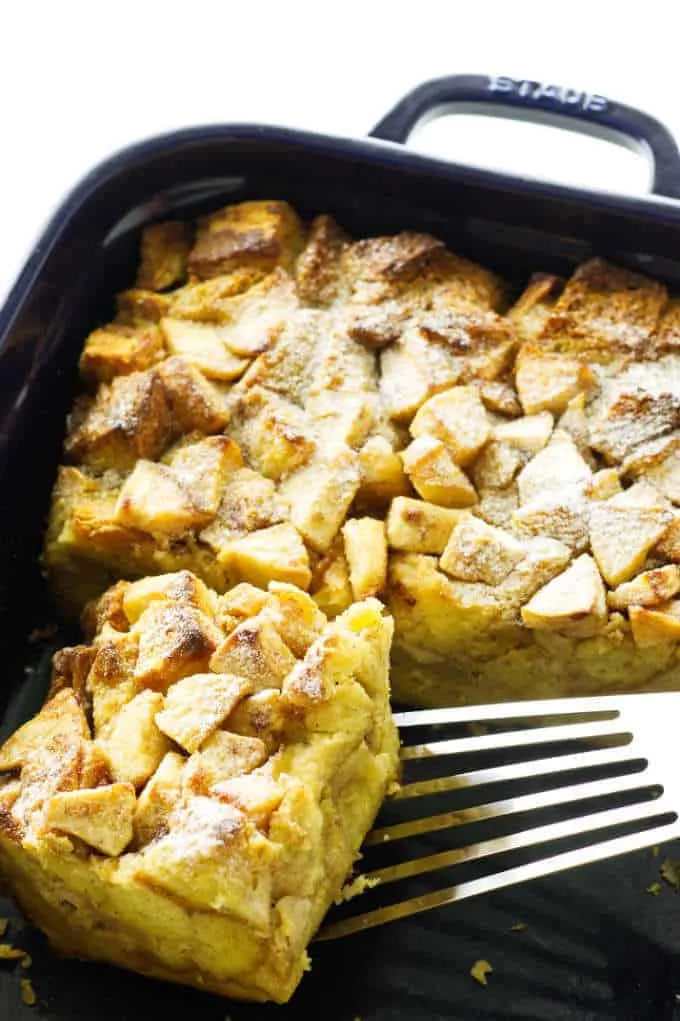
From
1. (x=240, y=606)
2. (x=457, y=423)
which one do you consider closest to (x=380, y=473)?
(x=457, y=423)

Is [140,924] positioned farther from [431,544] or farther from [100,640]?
[431,544]

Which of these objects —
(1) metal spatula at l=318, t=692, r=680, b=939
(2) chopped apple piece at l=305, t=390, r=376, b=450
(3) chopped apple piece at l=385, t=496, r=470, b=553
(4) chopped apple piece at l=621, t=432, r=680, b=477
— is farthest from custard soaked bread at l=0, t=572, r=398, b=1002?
(4) chopped apple piece at l=621, t=432, r=680, b=477

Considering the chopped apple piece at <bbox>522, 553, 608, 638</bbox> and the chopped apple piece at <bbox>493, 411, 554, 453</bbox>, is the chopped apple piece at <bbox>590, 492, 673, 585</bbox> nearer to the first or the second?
the chopped apple piece at <bbox>522, 553, 608, 638</bbox>

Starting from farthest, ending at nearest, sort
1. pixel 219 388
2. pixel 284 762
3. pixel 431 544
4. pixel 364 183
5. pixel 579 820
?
pixel 364 183 < pixel 219 388 < pixel 431 544 < pixel 579 820 < pixel 284 762

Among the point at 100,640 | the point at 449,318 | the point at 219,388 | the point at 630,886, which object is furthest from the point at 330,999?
the point at 449,318

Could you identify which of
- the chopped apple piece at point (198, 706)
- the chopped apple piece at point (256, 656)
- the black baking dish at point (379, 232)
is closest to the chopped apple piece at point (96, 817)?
the chopped apple piece at point (198, 706)

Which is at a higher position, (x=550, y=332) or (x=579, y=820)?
(x=550, y=332)

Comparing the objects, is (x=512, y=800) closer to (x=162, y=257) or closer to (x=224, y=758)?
(x=224, y=758)
